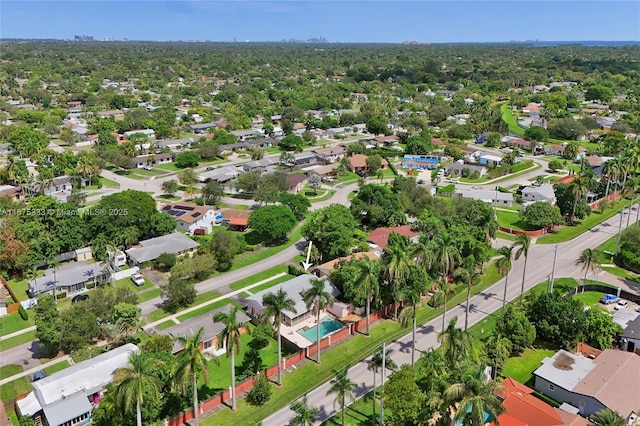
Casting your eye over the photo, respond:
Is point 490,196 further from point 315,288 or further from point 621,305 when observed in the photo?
point 315,288

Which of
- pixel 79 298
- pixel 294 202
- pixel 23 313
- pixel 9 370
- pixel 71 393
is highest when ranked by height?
pixel 294 202

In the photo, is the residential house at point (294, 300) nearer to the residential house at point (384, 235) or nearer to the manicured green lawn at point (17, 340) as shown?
the residential house at point (384, 235)

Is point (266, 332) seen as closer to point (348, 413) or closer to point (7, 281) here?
point (348, 413)

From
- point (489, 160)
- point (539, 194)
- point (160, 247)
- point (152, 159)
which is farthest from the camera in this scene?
point (489, 160)

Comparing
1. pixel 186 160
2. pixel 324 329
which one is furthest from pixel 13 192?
pixel 324 329

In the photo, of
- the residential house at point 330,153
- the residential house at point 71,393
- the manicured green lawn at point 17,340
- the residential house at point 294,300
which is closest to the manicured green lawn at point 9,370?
the manicured green lawn at point 17,340

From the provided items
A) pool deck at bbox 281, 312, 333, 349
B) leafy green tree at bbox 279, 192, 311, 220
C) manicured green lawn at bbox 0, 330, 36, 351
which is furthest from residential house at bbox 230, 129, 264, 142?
manicured green lawn at bbox 0, 330, 36, 351

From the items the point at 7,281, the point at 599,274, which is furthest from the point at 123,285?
the point at 599,274
